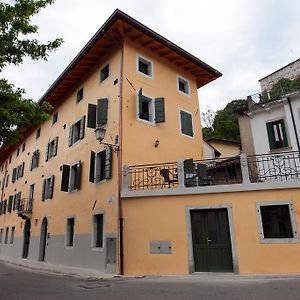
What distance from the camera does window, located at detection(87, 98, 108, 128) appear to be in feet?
45.3

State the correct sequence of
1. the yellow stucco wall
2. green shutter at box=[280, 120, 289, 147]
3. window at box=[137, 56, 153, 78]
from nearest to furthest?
the yellow stucco wall < window at box=[137, 56, 153, 78] < green shutter at box=[280, 120, 289, 147]

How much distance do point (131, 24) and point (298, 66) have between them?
38.3 meters

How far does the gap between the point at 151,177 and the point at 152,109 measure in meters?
4.21

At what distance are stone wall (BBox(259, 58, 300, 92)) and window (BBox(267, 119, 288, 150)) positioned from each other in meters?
28.6

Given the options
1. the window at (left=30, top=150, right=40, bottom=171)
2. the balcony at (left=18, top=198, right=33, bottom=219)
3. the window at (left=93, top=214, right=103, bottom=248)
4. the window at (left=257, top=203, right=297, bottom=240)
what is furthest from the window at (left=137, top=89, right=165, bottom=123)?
the balcony at (left=18, top=198, right=33, bottom=219)

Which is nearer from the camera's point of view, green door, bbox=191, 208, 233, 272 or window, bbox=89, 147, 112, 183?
Result: green door, bbox=191, 208, 233, 272

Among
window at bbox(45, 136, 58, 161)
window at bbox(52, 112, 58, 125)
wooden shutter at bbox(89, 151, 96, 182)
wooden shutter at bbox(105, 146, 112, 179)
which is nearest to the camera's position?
wooden shutter at bbox(105, 146, 112, 179)

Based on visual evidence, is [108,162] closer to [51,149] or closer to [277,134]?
[51,149]

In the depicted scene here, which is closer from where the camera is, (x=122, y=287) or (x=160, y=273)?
(x=122, y=287)

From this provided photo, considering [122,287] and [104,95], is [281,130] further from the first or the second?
[122,287]

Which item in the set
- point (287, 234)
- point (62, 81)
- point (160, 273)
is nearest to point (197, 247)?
point (160, 273)

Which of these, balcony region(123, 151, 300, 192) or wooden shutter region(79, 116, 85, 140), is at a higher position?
wooden shutter region(79, 116, 85, 140)

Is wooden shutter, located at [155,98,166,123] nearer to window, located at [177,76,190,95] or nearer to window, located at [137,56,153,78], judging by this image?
window, located at [137,56,153,78]

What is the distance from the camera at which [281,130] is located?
1678 cm
